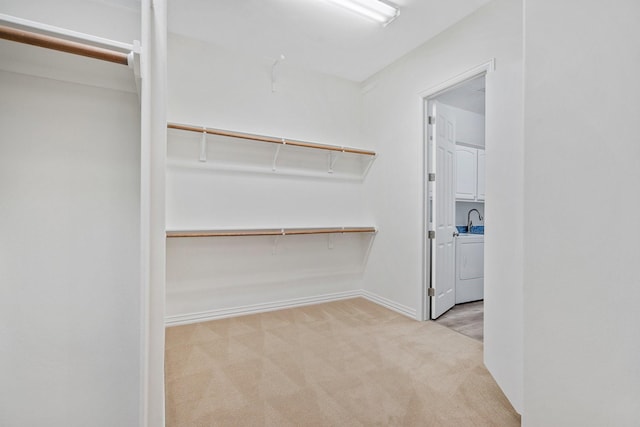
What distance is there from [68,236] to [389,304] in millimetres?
2976

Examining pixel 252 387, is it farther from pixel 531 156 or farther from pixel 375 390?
pixel 531 156

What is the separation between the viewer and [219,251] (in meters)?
3.02

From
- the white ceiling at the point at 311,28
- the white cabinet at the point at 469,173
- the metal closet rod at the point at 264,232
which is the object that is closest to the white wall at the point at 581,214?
the white ceiling at the point at 311,28

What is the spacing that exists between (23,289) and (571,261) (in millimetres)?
1765

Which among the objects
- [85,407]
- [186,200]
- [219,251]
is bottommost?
[85,407]

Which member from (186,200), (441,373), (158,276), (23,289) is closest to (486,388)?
(441,373)

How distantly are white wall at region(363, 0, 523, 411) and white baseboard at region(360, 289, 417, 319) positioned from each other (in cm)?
4

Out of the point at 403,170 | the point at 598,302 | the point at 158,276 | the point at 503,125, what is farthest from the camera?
the point at 403,170

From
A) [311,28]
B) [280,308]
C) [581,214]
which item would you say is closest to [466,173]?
[311,28]

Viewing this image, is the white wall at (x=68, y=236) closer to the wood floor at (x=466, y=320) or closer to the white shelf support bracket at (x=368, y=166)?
the wood floor at (x=466, y=320)

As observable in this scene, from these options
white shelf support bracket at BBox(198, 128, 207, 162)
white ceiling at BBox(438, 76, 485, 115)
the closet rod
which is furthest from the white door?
the closet rod

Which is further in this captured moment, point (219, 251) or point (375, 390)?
point (219, 251)

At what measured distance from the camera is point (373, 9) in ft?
7.81

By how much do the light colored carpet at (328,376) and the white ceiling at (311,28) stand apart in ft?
8.98
